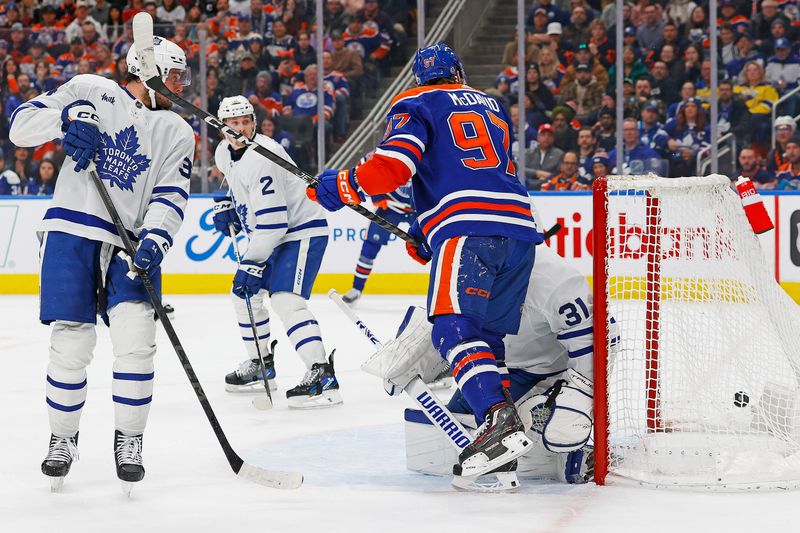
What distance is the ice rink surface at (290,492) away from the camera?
2.52m

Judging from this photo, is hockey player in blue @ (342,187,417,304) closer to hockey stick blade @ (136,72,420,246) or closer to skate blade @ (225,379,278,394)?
skate blade @ (225,379,278,394)

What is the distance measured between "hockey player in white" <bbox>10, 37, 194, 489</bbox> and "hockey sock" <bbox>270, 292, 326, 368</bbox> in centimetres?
131

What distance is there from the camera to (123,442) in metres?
2.82

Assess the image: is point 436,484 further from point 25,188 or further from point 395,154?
point 25,188

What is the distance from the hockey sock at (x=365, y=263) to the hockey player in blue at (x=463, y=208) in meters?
4.24

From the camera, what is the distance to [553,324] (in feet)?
9.83

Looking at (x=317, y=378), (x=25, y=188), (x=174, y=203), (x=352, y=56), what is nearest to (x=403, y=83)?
(x=352, y=56)

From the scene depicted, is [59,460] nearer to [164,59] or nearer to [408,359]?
[408,359]

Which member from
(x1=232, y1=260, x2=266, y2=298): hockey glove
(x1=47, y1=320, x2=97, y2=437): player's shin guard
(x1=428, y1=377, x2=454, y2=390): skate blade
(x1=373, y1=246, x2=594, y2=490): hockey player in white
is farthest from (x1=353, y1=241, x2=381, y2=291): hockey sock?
(x1=47, y1=320, x2=97, y2=437): player's shin guard

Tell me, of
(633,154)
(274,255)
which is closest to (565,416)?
(274,255)

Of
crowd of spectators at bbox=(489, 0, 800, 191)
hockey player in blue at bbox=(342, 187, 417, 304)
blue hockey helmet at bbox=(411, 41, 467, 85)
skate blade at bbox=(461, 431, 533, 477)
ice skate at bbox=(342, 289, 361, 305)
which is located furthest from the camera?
crowd of spectators at bbox=(489, 0, 800, 191)

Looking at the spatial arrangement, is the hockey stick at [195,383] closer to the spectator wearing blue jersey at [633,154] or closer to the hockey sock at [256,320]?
the hockey sock at [256,320]

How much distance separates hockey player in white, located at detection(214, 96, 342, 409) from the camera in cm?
414

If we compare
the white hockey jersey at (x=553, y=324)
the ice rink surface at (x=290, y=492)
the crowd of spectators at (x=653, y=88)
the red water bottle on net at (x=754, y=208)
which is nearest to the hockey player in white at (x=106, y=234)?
the ice rink surface at (x=290, y=492)
